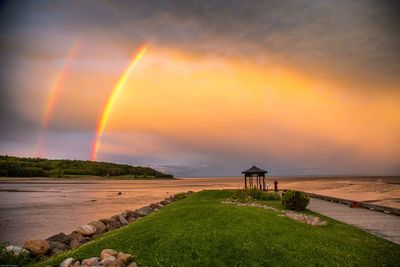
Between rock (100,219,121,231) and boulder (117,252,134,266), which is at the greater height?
boulder (117,252,134,266)

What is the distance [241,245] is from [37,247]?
1048 cm

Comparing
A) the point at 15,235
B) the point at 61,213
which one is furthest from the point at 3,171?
the point at 15,235

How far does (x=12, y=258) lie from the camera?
15.5 metres

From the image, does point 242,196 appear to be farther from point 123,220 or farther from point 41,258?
point 41,258

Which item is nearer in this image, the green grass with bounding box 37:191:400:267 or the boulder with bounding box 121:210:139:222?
the green grass with bounding box 37:191:400:267

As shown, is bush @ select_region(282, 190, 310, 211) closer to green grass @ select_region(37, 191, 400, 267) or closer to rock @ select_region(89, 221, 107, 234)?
green grass @ select_region(37, 191, 400, 267)

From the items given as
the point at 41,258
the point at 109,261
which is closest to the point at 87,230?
the point at 41,258

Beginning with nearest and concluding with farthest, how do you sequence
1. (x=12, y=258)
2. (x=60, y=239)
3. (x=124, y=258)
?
(x=124, y=258), (x=12, y=258), (x=60, y=239)

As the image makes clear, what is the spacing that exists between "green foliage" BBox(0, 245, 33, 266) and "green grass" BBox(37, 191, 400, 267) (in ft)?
4.06

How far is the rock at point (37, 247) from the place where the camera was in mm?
17984

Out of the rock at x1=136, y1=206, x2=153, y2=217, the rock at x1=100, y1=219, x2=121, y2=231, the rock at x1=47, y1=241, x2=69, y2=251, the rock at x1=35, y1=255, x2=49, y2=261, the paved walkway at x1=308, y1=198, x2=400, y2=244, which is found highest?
the paved walkway at x1=308, y1=198, x2=400, y2=244

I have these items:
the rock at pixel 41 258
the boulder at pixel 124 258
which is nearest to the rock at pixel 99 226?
the rock at pixel 41 258

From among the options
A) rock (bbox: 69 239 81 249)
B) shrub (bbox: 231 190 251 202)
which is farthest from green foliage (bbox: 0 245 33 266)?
shrub (bbox: 231 190 251 202)

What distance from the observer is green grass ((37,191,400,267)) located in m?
13.8
